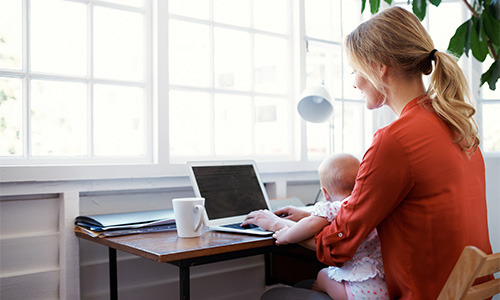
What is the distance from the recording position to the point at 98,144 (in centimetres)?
234

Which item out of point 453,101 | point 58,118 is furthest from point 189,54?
point 453,101

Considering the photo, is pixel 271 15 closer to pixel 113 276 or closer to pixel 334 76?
pixel 334 76

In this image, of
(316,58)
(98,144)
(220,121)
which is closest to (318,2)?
(316,58)

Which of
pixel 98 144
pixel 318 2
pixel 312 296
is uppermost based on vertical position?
pixel 318 2

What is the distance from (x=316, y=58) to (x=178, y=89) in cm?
113

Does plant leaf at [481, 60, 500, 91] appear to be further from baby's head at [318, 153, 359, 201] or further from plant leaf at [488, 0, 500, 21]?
baby's head at [318, 153, 359, 201]

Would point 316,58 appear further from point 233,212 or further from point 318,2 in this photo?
point 233,212

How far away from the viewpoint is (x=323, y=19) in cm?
332

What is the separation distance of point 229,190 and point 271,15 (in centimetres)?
151

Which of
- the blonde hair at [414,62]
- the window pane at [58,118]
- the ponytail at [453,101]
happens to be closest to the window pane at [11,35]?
the window pane at [58,118]

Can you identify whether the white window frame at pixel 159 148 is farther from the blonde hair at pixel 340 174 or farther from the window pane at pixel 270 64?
the blonde hair at pixel 340 174

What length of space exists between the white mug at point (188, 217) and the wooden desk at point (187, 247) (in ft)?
0.11

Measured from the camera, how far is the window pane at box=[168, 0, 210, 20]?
8.64 ft

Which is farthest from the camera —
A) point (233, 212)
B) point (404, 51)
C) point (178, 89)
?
point (178, 89)
